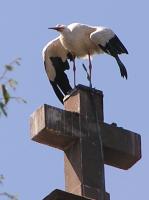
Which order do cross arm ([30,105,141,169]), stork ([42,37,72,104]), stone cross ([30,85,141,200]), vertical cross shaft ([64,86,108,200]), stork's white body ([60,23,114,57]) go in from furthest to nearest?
stork's white body ([60,23,114,57]), stork ([42,37,72,104]), cross arm ([30,105,141,169]), stone cross ([30,85,141,200]), vertical cross shaft ([64,86,108,200])

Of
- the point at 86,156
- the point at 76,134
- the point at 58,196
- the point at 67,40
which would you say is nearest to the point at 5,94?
the point at 58,196

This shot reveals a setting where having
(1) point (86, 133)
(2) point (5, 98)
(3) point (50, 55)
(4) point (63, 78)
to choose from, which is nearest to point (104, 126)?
(1) point (86, 133)

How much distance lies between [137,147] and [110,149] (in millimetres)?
293

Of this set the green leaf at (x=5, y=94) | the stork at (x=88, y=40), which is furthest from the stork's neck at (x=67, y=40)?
the green leaf at (x=5, y=94)

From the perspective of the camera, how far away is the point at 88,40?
42.9 feet

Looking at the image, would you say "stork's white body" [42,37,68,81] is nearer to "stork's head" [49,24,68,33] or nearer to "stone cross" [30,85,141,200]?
"stork's head" [49,24,68,33]

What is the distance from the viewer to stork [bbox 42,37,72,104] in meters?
11.6

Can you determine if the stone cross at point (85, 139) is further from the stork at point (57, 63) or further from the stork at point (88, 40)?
the stork at point (88, 40)

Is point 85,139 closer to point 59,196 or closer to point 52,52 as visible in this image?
point 59,196

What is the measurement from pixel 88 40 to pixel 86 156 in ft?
17.3

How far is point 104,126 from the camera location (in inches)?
324

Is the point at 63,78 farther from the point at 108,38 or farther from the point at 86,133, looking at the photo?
the point at 86,133

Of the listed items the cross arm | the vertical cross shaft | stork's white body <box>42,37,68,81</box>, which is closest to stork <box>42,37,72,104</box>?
stork's white body <box>42,37,68,81</box>

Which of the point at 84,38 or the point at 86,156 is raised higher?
the point at 84,38
